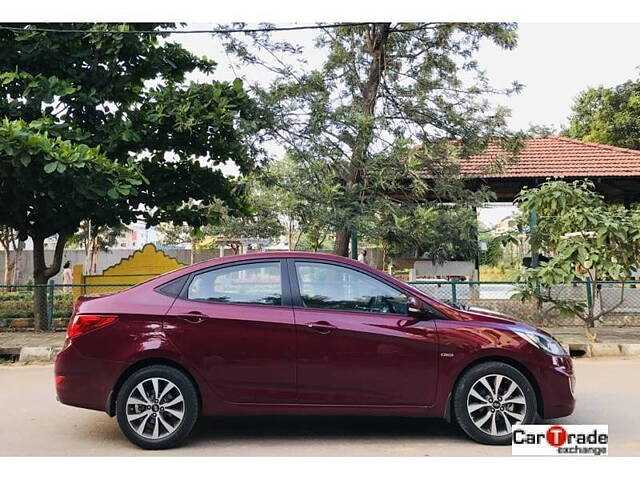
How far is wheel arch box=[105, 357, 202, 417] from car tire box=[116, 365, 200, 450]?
2.5 inches

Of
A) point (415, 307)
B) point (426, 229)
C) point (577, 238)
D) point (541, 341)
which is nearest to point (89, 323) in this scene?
point (415, 307)

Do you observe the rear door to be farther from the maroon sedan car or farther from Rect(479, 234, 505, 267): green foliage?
Rect(479, 234, 505, 267): green foliage

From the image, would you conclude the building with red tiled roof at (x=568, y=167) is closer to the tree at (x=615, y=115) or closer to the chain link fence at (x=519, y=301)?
the chain link fence at (x=519, y=301)

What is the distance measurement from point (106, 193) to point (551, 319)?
8.61m

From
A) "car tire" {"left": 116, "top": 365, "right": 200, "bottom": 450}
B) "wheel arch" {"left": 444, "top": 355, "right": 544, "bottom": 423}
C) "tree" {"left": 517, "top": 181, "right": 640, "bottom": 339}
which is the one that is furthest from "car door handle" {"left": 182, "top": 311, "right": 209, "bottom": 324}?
"tree" {"left": 517, "top": 181, "right": 640, "bottom": 339}

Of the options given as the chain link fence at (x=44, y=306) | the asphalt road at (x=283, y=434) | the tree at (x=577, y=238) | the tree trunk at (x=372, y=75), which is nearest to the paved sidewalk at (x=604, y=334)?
the tree at (x=577, y=238)

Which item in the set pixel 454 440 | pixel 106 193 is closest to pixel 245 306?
pixel 454 440

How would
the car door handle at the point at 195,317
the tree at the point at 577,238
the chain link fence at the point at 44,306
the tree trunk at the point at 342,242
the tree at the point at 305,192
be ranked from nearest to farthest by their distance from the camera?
1. the car door handle at the point at 195,317
2. the tree at the point at 577,238
3. the tree at the point at 305,192
4. the tree trunk at the point at 342,242
5. the chain link fence at the point at 44,306

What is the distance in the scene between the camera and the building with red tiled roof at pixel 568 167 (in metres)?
15.4

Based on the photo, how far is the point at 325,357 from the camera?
489 centimetres

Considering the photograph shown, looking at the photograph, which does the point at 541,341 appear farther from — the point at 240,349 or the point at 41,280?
the point at 41,280

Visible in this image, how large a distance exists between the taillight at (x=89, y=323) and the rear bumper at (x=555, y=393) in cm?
347

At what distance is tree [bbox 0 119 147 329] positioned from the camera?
28.7ft

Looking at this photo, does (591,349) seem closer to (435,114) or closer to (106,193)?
(435,114)
